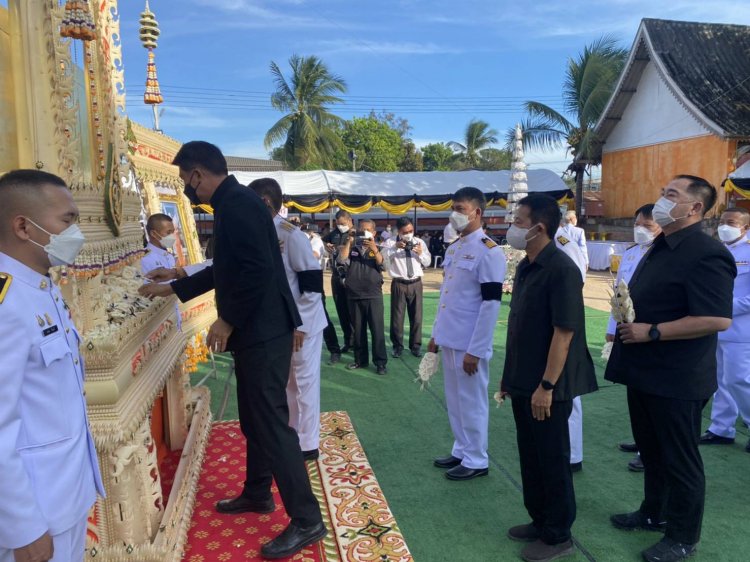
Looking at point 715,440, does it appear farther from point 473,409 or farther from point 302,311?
point 302,311

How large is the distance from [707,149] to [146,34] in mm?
15847

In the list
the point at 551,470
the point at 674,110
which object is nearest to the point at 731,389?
the point at 551,470

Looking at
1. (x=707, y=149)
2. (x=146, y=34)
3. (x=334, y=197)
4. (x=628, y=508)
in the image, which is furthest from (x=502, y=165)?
(x=628, y=508)

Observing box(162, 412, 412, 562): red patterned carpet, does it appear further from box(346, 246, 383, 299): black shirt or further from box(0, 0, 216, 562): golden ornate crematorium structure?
box(346, 246, 383, 299): black shirt

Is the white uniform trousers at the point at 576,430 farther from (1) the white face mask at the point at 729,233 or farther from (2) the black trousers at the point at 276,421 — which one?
(1) the white face mask at the point at 729,233

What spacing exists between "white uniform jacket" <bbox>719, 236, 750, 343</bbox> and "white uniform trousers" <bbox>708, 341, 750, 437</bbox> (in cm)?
5

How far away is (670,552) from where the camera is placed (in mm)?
2459

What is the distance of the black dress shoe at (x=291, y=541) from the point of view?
2496mm

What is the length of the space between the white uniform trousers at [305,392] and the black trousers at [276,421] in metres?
0.90

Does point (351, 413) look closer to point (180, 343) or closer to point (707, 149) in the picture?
Answer: point (180, 343)

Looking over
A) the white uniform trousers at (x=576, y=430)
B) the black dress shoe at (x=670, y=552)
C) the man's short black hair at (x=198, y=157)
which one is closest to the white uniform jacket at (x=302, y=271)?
the man's short black hair at (x=198, y=157)

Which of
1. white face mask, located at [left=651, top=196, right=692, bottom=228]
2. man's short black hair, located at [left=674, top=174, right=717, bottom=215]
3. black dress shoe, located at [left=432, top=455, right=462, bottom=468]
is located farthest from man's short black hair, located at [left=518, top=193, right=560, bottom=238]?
black dress shoe, located at [left=432, top=455, right=462, bottom=468]

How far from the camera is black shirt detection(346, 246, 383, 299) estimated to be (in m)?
5.87

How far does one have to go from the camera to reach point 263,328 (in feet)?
8.20
